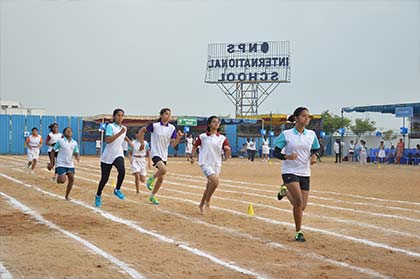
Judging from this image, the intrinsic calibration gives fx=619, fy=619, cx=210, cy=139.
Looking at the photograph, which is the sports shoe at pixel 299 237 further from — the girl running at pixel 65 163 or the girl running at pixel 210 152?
the girl running at pixel 65 163

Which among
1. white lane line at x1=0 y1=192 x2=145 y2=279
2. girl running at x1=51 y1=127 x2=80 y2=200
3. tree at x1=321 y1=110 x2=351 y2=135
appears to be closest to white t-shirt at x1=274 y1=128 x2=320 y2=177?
white lane line at x1=0 y1=192 x2=145 y2=279

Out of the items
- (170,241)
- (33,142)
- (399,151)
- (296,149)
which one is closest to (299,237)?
(296,149)

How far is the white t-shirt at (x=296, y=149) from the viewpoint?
31.1ft

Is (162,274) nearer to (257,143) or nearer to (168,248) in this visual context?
(168,248)

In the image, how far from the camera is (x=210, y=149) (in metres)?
12.6

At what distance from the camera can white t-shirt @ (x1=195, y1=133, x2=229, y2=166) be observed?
12.6 meters

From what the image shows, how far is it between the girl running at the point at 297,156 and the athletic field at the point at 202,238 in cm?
71

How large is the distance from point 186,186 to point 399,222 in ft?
31.4

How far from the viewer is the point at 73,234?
9555mm

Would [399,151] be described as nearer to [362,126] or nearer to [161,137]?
[161,137]

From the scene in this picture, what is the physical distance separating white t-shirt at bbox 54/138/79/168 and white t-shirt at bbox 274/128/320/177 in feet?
22.3

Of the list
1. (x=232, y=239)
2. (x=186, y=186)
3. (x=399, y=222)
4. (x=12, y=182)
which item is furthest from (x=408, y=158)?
(x=232, y=239)

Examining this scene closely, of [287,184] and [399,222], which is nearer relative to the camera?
[287,184]

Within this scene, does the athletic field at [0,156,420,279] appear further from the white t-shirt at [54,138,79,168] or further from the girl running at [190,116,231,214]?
the white t-shirt at [54,138,79,168]
